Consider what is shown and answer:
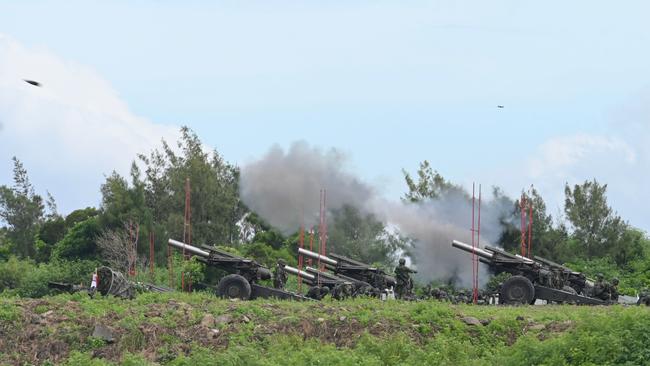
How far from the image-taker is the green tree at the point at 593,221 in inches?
2803

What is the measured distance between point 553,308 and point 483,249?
297 inches

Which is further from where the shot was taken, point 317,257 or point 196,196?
point 196,196

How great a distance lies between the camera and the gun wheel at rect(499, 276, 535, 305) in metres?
46.9

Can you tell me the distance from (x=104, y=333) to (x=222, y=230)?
1565 inches

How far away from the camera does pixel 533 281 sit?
4812cm

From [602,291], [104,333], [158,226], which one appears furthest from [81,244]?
[104,333]

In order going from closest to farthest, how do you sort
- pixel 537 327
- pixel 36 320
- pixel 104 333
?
pixel 104 333
pixel 537 327
pixel 36 320

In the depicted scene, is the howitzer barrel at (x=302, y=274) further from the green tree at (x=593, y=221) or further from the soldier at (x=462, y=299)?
the green tree at (x=593, y=221)

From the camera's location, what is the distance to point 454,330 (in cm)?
3750

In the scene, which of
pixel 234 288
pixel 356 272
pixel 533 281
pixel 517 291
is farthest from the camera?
pixel 356 272

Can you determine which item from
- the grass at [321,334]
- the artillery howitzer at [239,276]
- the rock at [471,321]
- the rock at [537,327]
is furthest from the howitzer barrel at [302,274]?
the rock at [537,327]

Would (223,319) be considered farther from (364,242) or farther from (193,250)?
(364,242)

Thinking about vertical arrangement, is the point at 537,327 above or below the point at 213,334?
above

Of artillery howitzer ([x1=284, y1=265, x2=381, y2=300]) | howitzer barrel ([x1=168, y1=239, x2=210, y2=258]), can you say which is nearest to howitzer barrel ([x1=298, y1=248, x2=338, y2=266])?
artillery howitzer ([x1=284, y1=265, x2=381, y2=300])
